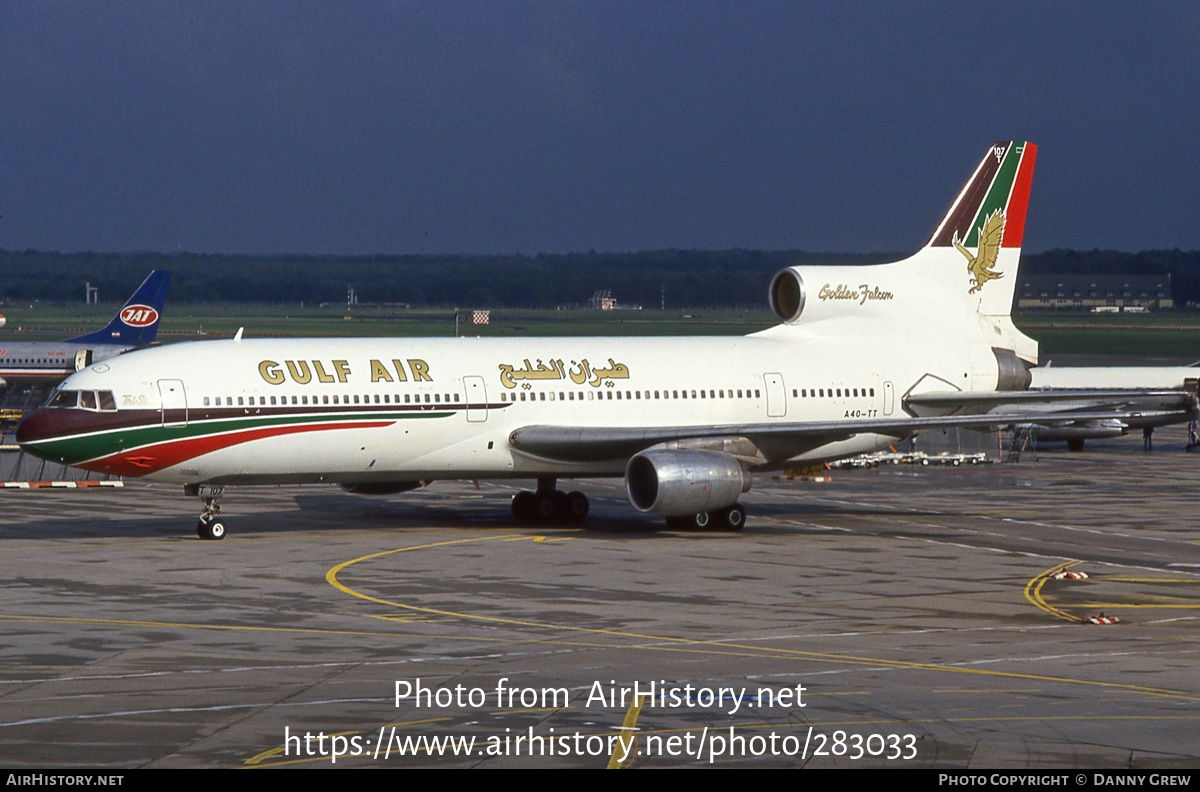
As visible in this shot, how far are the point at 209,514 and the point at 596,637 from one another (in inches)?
571

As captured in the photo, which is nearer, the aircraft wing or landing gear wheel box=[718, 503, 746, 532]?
the aircraft wing

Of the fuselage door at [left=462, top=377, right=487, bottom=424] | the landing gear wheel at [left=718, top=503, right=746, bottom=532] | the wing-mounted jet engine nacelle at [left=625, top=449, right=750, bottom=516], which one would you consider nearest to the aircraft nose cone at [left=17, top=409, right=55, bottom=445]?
the fuselage door at [left=462, top=377, right=487, bottom=424]

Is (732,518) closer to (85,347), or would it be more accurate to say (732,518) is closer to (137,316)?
(85,347)

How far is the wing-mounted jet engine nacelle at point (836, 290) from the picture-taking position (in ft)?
138

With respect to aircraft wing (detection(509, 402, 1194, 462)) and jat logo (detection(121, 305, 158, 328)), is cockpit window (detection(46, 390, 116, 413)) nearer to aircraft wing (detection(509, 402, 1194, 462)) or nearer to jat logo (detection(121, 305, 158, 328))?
aircraft wing (detection(509, 402, 1194, 462))

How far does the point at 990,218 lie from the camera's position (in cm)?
4344

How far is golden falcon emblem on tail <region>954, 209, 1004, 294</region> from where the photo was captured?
43312mm

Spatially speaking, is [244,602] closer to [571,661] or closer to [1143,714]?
[571,661]

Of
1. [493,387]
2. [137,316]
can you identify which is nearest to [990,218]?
[493,387]

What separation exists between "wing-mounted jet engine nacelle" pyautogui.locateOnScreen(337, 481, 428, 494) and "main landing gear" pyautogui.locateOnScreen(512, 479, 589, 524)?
9.13 feet

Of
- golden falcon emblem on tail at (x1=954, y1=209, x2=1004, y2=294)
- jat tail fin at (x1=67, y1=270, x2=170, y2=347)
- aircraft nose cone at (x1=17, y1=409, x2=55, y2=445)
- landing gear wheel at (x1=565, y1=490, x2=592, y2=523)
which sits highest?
golden falcon emblem on tail at (x1=954, y1=209, x2=1004, y2=294)

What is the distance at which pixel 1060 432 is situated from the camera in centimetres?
6544

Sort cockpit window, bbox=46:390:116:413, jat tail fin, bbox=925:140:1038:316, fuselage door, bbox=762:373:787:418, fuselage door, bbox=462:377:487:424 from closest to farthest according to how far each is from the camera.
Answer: cockpit window, bbox=46:390:116:413, fuselage door, bbox=462:377:487:424, fuselage door, bbox=762:373:787:418, jat tail fin, bbox=925:140:1038:316
